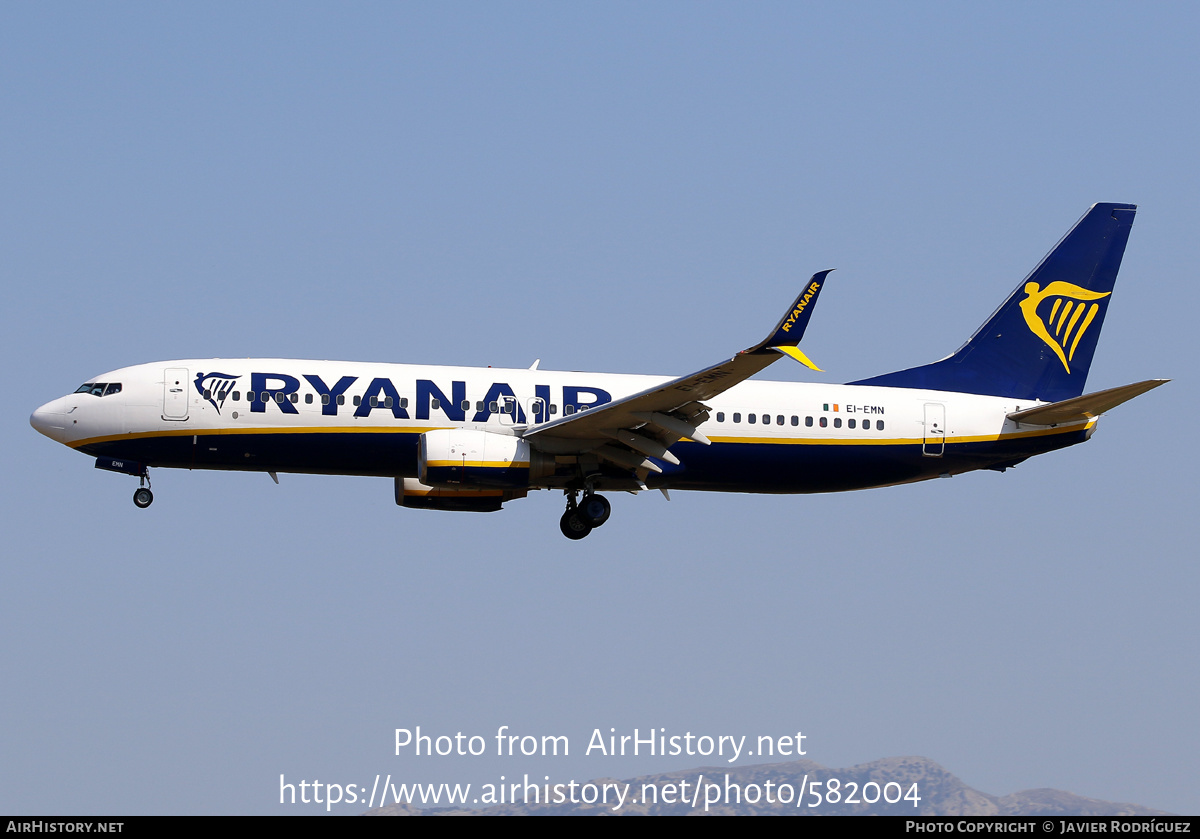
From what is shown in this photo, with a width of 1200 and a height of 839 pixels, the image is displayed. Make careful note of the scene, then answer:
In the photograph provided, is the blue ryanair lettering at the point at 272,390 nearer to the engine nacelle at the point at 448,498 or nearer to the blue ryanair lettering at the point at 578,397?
the engine nacelle at the point at 448,498

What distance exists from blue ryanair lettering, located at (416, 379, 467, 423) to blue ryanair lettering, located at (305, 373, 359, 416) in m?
1.68

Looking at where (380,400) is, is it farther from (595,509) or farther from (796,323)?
(796,323)

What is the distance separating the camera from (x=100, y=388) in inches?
1366

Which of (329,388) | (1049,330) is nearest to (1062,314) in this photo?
(1049,330)

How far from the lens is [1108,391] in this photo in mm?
35312

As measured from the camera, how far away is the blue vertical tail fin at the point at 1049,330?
3975 cm

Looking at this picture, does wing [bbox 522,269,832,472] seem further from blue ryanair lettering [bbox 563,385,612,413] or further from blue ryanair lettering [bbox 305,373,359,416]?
blue ryanair lettering [bbox 305,373,359,416]

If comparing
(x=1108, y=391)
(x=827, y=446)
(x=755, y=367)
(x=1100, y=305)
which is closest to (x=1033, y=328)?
(x=1100, y=305)

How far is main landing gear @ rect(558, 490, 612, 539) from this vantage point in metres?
35.7

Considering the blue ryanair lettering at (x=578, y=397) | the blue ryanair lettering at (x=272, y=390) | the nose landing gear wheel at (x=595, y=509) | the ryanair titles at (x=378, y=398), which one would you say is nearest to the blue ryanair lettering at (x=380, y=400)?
the ryanair titles at (x=378, y=398)

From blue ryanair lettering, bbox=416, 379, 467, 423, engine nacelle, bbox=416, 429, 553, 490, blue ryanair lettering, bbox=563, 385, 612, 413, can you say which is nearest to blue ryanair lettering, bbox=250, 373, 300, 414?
blue ryanair lettering, bbox=416, 379, 467, 423

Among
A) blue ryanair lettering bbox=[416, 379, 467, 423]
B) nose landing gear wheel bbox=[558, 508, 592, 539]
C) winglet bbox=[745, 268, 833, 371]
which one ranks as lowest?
nose landing gear wheel bbox=[558, 508, 592, 539]

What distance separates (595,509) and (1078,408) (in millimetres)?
13432
